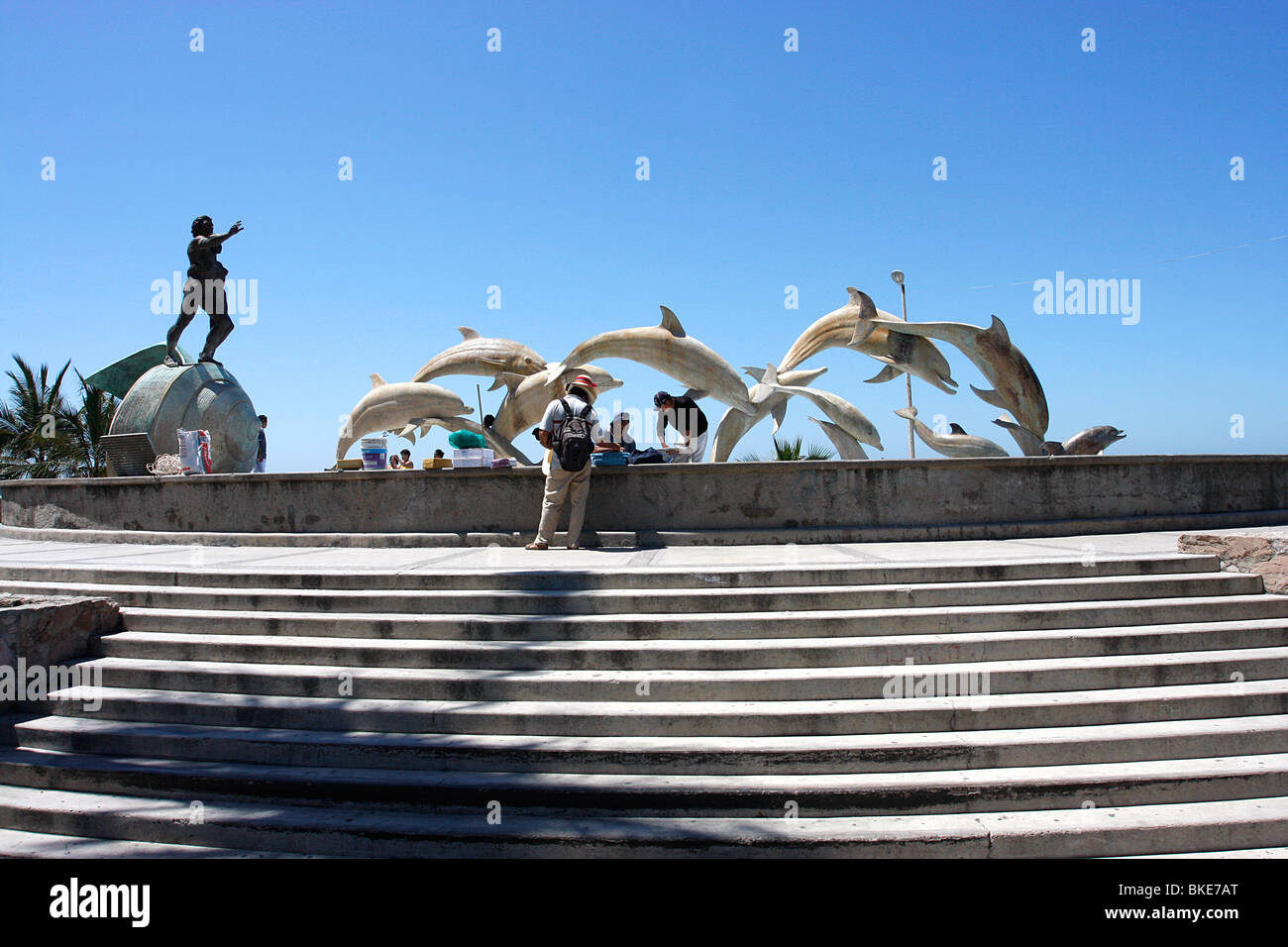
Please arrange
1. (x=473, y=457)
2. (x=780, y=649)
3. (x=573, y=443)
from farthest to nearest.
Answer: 1. (x=473, y=457)
2. (x=573, y=443)
3. (x=780, y=649)

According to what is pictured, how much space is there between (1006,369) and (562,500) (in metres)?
7.03

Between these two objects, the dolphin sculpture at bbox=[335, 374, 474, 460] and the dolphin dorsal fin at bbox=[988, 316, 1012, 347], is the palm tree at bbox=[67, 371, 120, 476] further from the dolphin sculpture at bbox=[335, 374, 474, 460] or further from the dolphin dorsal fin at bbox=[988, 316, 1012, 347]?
the dolphin dorsal fin at bbox=[988, 316, 1012, 347]

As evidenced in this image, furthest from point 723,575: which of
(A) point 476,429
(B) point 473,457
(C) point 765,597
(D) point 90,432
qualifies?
(D) point 90,432

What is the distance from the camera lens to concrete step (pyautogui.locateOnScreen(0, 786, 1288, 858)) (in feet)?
11.7

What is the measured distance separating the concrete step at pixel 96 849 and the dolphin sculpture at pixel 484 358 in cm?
1111

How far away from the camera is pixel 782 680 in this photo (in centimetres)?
457

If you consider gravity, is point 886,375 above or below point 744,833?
above

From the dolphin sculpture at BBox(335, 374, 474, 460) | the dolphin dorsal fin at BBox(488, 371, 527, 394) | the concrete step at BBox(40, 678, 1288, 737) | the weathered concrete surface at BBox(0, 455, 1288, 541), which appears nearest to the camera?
the concrete step at BBox(40, 678, 1288, 737)

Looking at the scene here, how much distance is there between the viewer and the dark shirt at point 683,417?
1034 cm

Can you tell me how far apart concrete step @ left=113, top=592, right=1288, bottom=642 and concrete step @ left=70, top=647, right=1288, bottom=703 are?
31cm

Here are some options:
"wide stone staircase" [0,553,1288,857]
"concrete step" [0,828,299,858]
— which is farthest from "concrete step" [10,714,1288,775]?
"concrete step" [0,828,299,858]

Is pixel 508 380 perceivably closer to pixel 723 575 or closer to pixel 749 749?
pixel 723 575

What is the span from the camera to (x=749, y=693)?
180 inches
